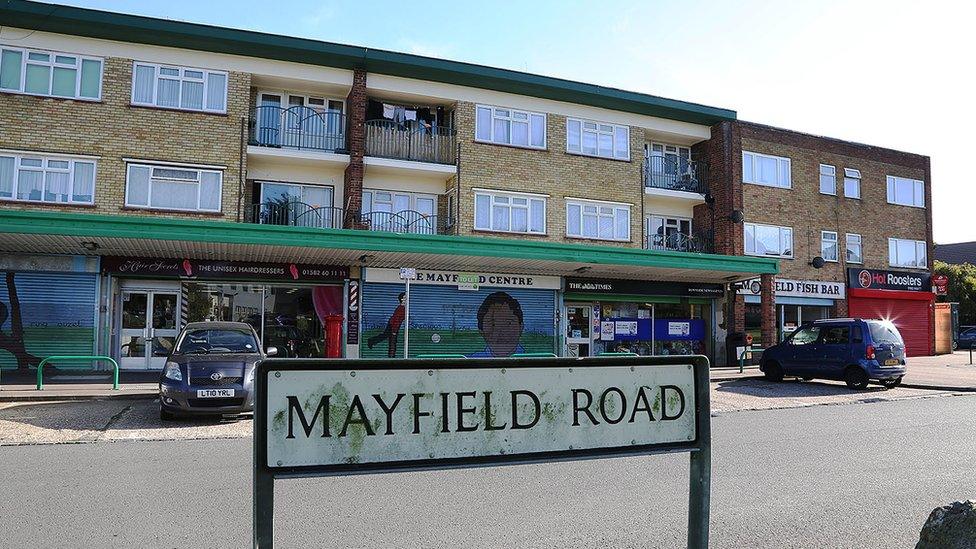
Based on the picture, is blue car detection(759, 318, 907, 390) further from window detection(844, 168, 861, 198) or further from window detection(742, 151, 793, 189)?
window detection(844, 168, 861, 198)

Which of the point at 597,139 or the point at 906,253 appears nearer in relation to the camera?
the point at 597,139

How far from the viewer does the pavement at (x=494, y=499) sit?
14.8ft

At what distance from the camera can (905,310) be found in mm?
28719

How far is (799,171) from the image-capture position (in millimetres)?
26219

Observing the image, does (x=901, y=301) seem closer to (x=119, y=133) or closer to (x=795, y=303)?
(x=795, y=303)

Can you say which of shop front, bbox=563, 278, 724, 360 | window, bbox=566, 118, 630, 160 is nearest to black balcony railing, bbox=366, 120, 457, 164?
window, bbox=566, 118, 630, 160

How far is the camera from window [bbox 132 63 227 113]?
58.6 ft

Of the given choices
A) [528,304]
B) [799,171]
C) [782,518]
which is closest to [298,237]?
[528,304]

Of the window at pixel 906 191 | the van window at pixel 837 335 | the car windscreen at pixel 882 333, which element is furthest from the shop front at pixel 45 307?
the window at pixel 906 191

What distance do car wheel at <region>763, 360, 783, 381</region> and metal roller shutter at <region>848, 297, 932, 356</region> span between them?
12.3m

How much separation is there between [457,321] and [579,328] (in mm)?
4392

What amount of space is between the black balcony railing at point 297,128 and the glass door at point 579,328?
353 inches

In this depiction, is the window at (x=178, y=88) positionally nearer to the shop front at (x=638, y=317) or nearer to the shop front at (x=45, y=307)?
the shop front at (x=45, y=307)

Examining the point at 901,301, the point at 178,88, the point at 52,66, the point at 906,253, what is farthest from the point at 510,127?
the point at 906,253
